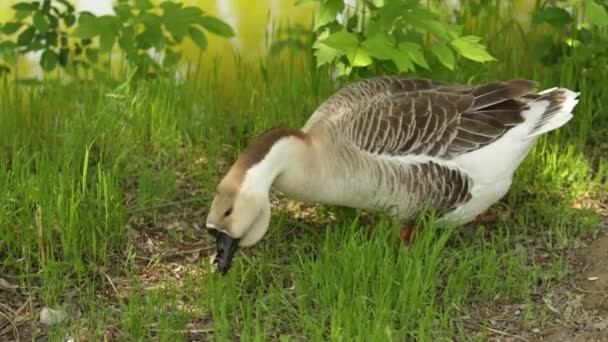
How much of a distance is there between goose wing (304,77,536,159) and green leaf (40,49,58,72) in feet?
4.44

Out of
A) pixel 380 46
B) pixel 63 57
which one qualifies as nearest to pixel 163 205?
pixel 63 57

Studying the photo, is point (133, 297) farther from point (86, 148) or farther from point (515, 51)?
point (515, 51)

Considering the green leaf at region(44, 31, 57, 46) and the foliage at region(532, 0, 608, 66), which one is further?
the green leaf at region(44, 31, 57, 46)

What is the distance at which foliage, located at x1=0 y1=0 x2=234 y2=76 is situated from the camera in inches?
176

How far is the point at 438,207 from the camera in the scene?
13.7 feet

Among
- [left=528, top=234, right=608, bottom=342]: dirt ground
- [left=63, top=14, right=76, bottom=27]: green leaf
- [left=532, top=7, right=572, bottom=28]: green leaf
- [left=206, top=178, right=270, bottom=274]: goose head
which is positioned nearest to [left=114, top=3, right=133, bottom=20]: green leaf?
[left=63, top=14, right=76, bottom=27]: green leaf

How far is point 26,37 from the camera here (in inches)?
193

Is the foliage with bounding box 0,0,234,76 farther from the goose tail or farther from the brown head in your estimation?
the goose tail

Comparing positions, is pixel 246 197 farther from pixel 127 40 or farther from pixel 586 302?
pixel 586 302

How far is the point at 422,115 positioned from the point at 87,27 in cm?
144

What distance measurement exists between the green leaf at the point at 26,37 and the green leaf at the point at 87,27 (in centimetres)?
50

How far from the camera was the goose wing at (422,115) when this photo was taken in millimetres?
4082

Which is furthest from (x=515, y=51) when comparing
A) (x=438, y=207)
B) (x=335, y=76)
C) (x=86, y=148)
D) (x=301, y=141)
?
(x=86, y=148)

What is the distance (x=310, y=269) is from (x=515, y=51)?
6.61 ft
